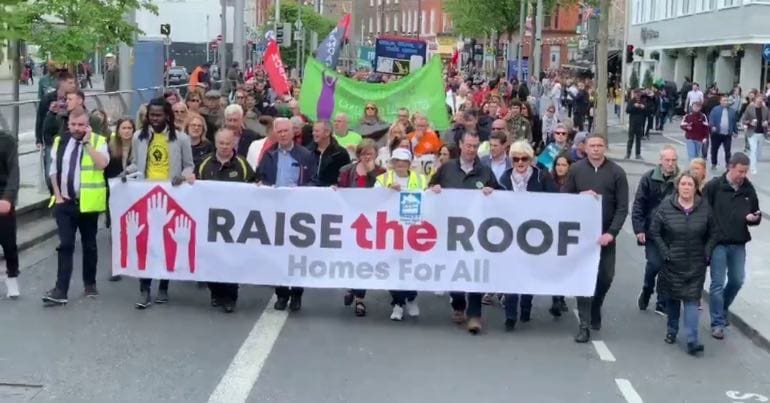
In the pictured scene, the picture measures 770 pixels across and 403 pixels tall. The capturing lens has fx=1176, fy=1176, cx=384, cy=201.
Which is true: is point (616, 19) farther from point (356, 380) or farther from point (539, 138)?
point (356, 380)

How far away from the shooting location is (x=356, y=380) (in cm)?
830

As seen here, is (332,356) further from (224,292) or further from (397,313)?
(224,292)

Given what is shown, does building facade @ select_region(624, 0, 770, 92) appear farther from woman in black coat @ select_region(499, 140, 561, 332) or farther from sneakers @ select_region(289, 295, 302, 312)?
sneakers @ select_region(289, 295, 302, 312)

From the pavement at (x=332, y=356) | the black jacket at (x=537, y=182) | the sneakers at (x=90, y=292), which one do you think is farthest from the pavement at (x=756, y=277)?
the sneakers at (x=90, y=292)

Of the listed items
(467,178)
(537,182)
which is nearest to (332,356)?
(467,178)

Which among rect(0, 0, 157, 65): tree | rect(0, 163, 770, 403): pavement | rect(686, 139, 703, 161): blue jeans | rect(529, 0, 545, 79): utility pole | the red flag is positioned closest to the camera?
rect(0, 163, 770, 403): pavement

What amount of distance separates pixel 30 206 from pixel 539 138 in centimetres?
→ 915

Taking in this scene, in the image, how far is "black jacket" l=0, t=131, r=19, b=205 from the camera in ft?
33.1

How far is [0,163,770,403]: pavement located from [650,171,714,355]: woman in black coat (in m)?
0.41

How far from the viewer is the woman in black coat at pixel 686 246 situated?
9570mm

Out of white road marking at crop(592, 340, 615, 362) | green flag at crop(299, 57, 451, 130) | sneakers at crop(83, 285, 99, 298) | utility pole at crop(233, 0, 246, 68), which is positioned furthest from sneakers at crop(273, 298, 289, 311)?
utility pole at crop(233, 0, 246, 68)

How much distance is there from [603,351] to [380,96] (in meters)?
10.3

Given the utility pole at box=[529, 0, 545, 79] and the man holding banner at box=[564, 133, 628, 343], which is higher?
the utility pole at box=[529, 0, 545, 79]

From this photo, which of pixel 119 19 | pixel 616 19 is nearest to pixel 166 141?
pixel 119 19
